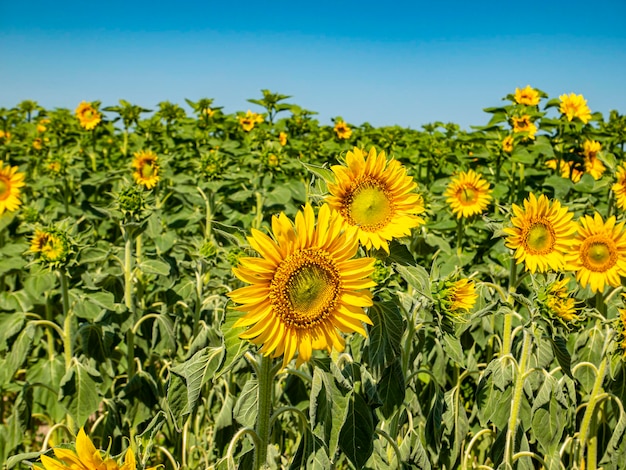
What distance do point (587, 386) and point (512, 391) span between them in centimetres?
60

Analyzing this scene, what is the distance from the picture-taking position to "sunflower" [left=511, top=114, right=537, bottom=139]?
473 cm

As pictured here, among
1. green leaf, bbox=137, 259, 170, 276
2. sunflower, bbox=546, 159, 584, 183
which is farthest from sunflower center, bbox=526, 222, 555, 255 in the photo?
sunflower, bbox=546, 159, 584, 183

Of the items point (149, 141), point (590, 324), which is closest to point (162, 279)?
point (590, 324)

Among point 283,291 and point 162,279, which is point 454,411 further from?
point 162,279

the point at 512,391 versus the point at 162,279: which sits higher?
the point at 162,279

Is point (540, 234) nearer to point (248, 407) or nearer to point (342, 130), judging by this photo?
point (248, 407)

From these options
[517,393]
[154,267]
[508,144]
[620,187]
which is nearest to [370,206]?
[517,393]

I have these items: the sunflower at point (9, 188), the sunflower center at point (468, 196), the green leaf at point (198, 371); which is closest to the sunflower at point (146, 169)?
the sunflower at point (9, 188)

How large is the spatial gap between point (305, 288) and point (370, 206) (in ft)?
A: 1.35

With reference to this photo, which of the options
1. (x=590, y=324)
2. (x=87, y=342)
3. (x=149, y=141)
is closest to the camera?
(x=87, y=342)

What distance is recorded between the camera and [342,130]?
22.0ft

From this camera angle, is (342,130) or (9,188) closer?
(9,188)

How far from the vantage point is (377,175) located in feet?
6.35

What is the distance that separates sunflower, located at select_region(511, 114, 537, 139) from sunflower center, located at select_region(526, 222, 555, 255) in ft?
7.36
